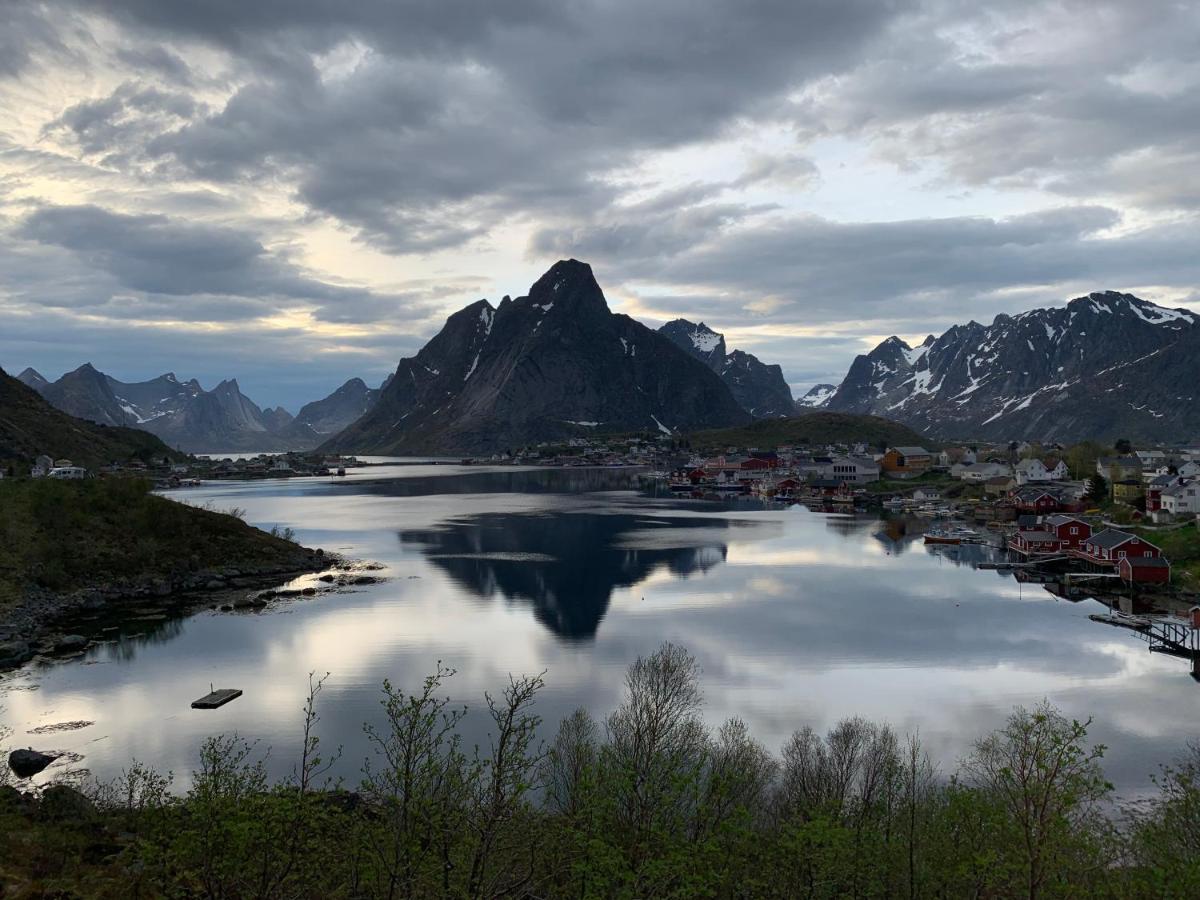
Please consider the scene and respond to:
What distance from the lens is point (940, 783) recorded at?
24.4m

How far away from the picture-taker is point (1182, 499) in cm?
6906

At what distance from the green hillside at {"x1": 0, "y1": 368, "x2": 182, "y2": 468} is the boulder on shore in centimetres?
8737

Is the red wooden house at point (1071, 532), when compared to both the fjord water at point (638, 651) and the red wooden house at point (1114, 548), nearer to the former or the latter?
the red wooden house at point (1114, 548)

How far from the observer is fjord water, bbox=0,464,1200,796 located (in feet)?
100

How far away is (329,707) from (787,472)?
135m

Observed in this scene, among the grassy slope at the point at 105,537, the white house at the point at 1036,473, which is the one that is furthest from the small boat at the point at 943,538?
the grassy slope at the point at 105,537

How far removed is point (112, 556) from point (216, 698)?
30199 mm

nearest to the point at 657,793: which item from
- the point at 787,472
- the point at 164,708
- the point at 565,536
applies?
the point at 164,708

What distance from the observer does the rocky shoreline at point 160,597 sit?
4216cm

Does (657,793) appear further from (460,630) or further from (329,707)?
(460,630)

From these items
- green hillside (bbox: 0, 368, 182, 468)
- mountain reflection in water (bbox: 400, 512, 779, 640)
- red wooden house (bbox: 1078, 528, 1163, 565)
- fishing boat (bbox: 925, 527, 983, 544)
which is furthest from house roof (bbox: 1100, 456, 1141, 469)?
green hillside (bbox: 0, 368, 182, 468)

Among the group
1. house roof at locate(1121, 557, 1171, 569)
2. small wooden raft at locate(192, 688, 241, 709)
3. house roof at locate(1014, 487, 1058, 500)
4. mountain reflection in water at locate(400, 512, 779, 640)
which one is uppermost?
house roof at locate(1014, 487, 1058, 500)

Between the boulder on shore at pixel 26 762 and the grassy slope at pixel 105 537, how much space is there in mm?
26384

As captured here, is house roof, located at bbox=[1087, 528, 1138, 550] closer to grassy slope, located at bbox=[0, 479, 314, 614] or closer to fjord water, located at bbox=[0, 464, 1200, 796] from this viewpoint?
fjord water, located at bbox=[0, 464, 1200, 796]
